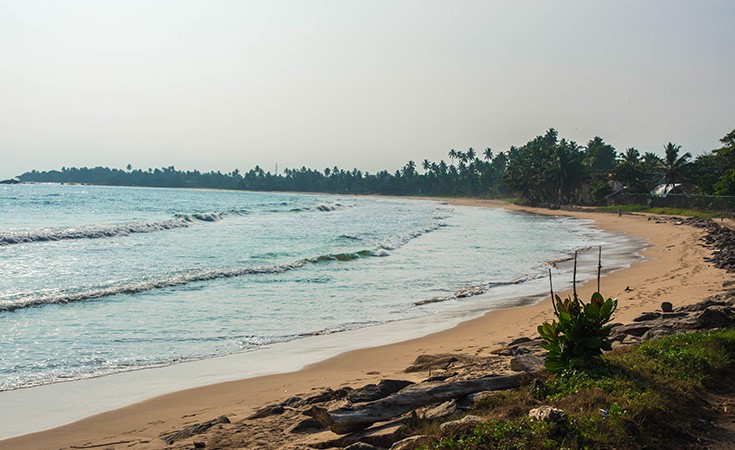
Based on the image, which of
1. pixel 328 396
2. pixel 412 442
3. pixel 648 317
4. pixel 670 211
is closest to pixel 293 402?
pixel 328 396

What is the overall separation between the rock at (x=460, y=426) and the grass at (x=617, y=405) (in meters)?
0.06

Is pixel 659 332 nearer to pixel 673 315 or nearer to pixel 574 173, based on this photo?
pixel 673 315

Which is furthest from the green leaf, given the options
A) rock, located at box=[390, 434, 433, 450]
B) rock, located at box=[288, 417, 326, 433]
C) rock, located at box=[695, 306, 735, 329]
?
rock, located at box=[695, 306, 735, 329]

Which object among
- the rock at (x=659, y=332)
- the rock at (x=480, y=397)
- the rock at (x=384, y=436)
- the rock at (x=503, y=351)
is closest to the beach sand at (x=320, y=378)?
the rock at (x=503, y=351)

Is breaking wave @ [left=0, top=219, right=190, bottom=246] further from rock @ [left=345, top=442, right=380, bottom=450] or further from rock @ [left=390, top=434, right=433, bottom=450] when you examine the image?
rock @ [left=390, top=434, right=433, bottom=450]

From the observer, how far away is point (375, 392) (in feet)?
21.7

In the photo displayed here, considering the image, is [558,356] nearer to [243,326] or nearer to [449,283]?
[243,326]

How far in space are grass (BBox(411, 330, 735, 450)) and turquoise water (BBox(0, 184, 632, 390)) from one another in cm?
643

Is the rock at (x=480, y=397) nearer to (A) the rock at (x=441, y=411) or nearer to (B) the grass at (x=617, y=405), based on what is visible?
(B) the grass at (x=617, y=405)

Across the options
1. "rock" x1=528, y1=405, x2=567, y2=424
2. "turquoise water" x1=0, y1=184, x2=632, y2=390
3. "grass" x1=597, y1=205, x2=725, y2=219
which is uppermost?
"grass" x1=597, y1=205, x2=725, y2=219


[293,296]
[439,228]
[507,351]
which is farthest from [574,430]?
[439,228]

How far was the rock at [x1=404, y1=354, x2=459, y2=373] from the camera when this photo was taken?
887cm

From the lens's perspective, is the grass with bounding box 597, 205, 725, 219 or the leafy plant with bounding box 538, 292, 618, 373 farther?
the grass with bounding box 597, 205, 725, 219

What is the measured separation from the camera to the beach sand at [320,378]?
6.57 meters
